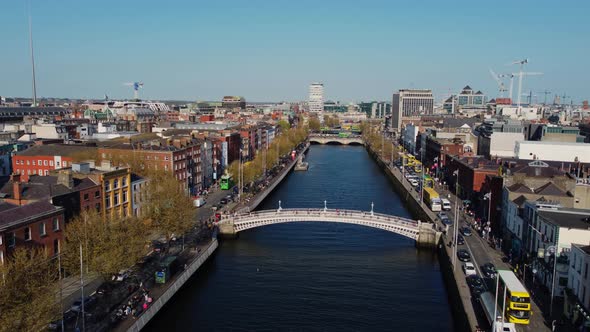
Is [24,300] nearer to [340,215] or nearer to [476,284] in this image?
[476,284]

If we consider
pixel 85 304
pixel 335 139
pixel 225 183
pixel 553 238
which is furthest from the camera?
pixel 335 139

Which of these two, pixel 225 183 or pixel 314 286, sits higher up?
pixel 225 183

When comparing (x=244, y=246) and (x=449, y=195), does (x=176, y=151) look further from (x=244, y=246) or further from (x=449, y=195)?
(x=449, y=195)

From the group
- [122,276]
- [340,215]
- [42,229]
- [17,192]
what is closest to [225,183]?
[340,215]

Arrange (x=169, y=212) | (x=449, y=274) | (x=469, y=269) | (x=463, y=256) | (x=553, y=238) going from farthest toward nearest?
(x=169, y=212), (x=463, y=256), (x=449, y=274), (x=469, y=269), (x=553, y=238)

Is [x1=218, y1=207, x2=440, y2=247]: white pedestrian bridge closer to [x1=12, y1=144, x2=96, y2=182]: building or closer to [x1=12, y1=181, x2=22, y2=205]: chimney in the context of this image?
[x1=12, y1=181, x2=22, y2=205]: chimney

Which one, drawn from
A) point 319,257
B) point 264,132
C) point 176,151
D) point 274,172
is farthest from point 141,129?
point 319,257

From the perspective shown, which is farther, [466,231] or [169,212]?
[466,231]

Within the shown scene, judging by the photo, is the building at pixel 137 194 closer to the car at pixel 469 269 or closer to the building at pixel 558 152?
the car at pixel 469 269
